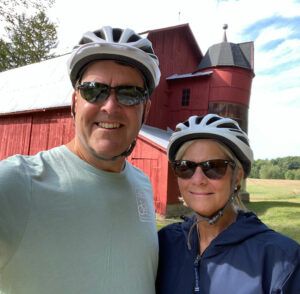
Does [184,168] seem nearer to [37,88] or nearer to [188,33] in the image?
[37,88]

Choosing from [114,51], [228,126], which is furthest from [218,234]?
[114,51]

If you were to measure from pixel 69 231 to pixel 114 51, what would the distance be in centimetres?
117

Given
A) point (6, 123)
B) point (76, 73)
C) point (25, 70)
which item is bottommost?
point (76, 73)

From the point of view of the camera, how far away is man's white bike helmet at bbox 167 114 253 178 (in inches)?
103

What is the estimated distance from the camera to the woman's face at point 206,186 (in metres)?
2.57

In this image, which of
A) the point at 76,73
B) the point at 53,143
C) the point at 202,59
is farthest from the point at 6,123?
the point at 76,73

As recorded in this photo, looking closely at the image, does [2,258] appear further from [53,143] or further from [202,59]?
[202,59]

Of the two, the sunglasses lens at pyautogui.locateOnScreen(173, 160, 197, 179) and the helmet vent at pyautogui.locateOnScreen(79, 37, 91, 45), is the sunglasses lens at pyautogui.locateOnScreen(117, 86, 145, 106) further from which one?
the sunglasses lens at pyautogui.locateOnScreen(173, 160, 197, 179)

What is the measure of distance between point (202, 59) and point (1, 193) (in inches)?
896

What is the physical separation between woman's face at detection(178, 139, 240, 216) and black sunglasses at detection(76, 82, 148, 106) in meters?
0.65

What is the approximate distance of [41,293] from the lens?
5.81 feet

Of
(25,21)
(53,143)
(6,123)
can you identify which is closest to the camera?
(53,143)

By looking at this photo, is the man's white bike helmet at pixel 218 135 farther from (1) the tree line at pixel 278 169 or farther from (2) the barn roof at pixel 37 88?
(1) the tree line at pixel 278 169

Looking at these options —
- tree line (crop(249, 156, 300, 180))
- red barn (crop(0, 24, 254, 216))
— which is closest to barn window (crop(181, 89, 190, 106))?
red barn (crop(0, 24, 254, 216))
